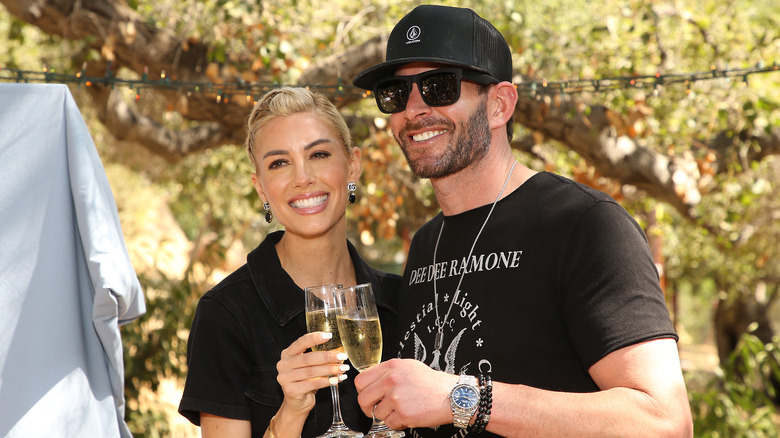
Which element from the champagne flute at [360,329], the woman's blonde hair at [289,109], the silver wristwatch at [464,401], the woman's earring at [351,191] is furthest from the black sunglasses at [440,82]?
the silver wristwatch at [464,401]

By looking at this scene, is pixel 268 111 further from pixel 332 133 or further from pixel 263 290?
pixel 263 290

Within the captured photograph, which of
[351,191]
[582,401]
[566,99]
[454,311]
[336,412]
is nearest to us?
[582,401]

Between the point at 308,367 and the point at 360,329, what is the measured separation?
0.18 metres

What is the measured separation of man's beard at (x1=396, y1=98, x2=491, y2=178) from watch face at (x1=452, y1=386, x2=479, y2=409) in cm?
76

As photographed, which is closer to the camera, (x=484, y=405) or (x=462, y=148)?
(x=484, y=405)

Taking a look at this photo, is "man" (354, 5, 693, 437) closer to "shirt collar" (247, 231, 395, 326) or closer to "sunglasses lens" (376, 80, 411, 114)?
"sunglasses lens" (376, 80, 411, 114)

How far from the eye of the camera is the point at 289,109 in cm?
259

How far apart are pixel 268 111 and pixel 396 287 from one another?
0.84m

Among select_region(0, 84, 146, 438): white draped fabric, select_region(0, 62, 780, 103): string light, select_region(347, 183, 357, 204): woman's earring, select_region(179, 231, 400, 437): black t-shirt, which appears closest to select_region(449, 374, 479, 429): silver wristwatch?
select_region(179, 231, 400, 437): black t-shirt

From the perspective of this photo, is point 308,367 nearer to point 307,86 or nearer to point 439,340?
point 439,340

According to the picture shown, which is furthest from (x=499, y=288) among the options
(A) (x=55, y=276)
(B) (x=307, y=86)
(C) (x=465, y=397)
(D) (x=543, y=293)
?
(B) (x=307, y=86)

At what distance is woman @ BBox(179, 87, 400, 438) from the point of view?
228 cm

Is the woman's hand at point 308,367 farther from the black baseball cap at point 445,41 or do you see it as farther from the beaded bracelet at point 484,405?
the black baseball cap at point 445,41

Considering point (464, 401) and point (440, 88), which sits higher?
point (440, 88)
